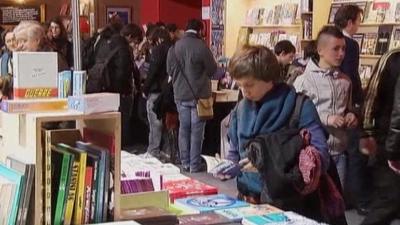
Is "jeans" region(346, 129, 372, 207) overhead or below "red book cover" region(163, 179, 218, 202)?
below

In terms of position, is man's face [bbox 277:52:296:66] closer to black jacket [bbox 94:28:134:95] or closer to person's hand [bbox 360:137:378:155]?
black jacket [bbox 94:28:134:95]

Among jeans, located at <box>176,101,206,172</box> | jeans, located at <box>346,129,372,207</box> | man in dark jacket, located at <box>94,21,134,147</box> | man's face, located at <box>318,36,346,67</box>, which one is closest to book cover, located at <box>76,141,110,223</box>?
man's face, located at <box>318,36,346,67</box>

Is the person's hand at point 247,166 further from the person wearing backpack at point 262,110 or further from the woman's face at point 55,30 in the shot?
the woman's face at point 55,30

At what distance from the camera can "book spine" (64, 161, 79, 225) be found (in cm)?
220

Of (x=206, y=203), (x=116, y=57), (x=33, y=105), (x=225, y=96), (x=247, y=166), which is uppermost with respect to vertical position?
(x=33, y=105)

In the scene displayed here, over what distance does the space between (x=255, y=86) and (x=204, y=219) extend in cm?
73

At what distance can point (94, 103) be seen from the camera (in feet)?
7.27

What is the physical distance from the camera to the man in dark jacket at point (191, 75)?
22.0 feet

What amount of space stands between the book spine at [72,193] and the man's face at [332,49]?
8.57 feet

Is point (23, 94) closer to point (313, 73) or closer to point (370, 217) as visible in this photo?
point (313, 73)

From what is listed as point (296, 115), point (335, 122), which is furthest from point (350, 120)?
point (296, 115)

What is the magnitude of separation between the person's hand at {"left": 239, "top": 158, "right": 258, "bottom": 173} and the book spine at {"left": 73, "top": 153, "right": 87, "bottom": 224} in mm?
926

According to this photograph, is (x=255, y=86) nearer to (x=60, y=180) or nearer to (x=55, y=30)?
(x=60, y=180)

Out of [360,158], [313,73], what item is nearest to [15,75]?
[313,73]
